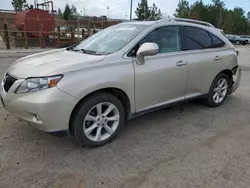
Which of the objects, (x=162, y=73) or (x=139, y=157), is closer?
(x=139, y=157)

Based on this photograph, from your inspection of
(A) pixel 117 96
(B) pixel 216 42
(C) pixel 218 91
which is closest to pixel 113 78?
(A) pixel 117 96

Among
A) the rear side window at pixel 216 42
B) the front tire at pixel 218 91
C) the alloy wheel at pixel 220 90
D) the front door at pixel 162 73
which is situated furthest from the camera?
the alloy wheel at pixel 220 90

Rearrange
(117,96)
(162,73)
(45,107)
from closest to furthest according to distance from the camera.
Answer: (45,107) < (117,96) < (162,73)

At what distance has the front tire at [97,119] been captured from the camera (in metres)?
2.77

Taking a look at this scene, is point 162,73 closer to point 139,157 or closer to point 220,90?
point 139,157

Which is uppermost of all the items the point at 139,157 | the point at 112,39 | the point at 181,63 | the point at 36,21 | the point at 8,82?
the point at 36,21

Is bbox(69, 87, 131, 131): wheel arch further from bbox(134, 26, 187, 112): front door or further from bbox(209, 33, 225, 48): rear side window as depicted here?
bbox(209, 33, 225, 48): rear side window

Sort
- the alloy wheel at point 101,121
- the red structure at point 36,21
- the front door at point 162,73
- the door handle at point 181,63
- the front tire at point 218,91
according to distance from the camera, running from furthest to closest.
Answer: the red structure at point 36,21
the front tire at point 218,91
the door handle at point 181,63
the front door at point 162,73
the alloy wheel at point 101,121

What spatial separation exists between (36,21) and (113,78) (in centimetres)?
1484

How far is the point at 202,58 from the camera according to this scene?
13.0 feet

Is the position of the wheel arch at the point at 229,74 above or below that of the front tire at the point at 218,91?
above

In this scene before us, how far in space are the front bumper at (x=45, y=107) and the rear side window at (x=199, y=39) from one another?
2.25 metres

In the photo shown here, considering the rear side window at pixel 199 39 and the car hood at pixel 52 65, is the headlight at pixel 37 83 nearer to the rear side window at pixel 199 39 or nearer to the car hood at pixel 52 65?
the car hood at pixel 52 65

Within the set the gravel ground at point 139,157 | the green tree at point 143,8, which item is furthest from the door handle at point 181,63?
the green tree at point 143,8
